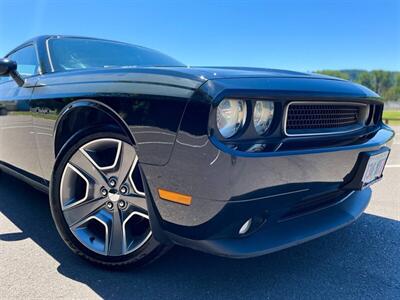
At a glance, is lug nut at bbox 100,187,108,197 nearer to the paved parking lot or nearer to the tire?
the tire

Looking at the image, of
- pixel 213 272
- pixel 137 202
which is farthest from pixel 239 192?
pixel 213 272

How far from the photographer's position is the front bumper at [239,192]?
1495 mm

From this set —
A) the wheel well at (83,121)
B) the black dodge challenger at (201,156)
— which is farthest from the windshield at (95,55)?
the wheel well at (83,121)

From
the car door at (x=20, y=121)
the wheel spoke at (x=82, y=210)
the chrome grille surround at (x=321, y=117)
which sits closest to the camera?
the chrome grille surround at (x=321, y=117)

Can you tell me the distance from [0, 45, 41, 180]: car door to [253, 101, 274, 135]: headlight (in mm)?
1727

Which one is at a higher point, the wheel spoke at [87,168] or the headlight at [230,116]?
the headlight at [230,116]

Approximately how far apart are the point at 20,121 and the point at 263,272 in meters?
2.17

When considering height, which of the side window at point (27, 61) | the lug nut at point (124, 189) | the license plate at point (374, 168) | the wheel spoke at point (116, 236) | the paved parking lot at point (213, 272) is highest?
the side window at point (27, 61)

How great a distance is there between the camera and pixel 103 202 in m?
2.05

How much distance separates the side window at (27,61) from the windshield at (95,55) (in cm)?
21

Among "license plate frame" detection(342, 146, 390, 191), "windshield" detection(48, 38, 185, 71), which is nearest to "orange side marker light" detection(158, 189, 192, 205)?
"license plate frame" detection(342, 146, 390, 191)

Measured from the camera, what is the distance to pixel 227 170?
1468 mm

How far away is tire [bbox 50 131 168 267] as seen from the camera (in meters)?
1.92

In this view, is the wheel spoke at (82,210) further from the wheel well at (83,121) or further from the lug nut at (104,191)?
the wheel well at (83,121)
